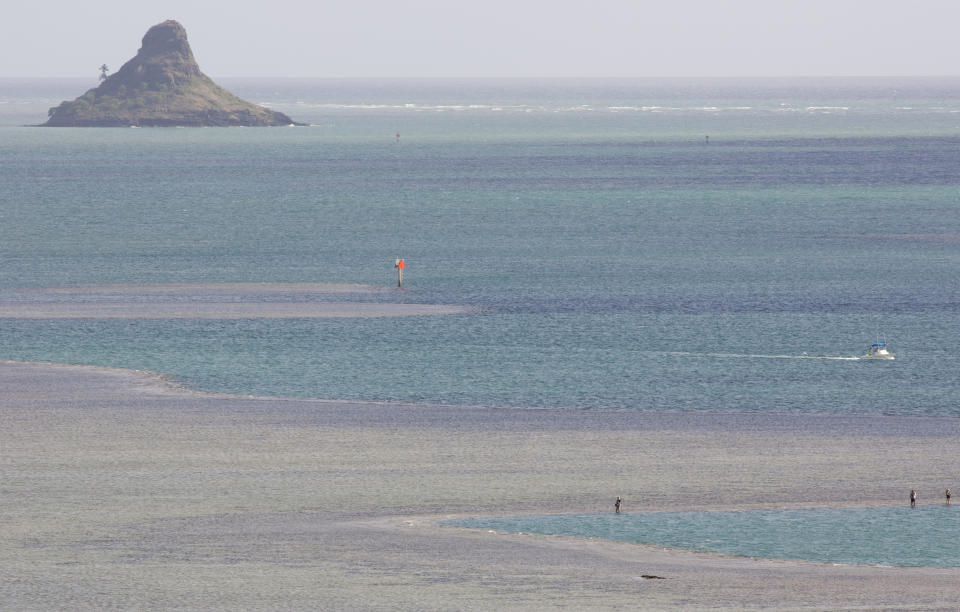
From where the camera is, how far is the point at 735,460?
52594 millimetres

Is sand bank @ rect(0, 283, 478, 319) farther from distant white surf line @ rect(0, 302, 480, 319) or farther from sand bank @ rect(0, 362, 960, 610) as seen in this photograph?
sand bank @ rect(0, 362, 960, 610)

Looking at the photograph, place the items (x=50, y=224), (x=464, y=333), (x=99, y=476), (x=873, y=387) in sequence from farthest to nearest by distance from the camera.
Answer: (x=50, y=224) < (x=464, y=333) < (x=873, y=387) < (x=99, y=476)

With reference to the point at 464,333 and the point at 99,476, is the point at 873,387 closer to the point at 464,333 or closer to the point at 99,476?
the point at 464,333

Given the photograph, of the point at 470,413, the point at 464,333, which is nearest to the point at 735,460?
the point at 470,413

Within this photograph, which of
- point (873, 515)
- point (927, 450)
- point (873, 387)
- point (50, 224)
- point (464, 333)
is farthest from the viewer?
point (50, 224)

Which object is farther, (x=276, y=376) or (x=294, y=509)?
(x=276, y=376)

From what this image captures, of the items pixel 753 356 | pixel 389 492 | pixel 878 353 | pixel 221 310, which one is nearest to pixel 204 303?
pixel 221 310

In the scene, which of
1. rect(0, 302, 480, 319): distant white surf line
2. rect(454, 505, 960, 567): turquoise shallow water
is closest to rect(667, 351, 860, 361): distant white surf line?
rect(0, 302, 480, 319): distant white surf line

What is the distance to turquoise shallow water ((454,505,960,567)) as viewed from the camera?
42125mm

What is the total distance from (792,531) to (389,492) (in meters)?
12.8

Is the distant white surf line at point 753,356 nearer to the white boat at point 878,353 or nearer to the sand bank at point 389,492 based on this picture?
the white boat at point 878,353

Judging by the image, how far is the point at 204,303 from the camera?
87125 millimetres

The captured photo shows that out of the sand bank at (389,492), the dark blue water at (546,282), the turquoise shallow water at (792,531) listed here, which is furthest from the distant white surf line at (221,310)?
the turquoise shallow water at (792,531)

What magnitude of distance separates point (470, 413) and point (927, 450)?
57.7 ft
